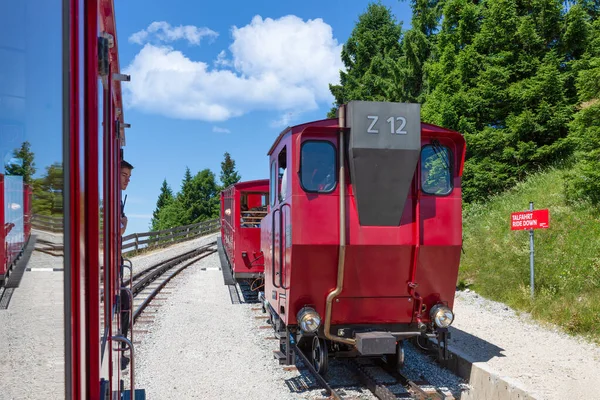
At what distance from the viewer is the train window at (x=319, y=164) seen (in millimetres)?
6125

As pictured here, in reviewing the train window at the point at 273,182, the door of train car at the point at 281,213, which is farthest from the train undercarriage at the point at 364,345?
the train window at the point at 273,182

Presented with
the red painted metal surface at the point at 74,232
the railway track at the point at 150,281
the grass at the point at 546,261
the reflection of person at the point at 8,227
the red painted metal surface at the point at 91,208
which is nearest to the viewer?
the reflection of person at the point at 8,227

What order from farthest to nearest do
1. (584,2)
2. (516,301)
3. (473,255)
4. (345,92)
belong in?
(345,92) < (584,2) < (473,255) < (516,301)

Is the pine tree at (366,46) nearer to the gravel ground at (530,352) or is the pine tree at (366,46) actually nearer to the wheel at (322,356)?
the gravel ground at (530,352)

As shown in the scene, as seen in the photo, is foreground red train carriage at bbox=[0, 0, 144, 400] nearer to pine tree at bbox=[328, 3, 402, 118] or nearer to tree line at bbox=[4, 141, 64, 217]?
tree line at bbox=[4, 141, 64, 217]

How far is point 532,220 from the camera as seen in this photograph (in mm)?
9664

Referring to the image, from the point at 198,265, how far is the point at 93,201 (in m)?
19.3

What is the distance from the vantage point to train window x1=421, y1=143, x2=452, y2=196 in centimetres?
628

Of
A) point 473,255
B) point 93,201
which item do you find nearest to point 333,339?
point 93,201

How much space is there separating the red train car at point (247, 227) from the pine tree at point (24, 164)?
11799 mm

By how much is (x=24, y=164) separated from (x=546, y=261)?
464 inches

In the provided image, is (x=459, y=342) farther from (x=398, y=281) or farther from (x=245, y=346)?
(x=245, y=346)

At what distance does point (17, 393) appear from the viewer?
3.56ft

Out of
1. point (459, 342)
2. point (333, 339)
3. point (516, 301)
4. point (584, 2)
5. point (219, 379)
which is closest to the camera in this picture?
point (333, 339)
